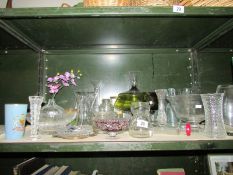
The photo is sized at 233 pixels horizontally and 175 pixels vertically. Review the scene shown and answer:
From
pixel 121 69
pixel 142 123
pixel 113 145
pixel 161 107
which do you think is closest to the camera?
pixel 113 145

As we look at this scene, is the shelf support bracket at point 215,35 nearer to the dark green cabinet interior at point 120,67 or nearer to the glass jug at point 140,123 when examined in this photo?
the dark green cabinet interior at point 120,67

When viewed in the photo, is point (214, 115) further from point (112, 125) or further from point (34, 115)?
point (34, 115)

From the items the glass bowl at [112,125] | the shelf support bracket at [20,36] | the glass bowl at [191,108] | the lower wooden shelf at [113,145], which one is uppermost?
the shelf support bracket at [20,36]

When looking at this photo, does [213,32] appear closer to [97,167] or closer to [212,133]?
[212,133]

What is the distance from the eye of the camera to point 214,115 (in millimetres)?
826

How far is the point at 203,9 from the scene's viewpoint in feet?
2.83

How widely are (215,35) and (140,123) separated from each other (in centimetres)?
62

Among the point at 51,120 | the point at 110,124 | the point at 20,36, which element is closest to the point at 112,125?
the point at 110,124

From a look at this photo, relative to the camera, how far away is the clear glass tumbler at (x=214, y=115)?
807mm

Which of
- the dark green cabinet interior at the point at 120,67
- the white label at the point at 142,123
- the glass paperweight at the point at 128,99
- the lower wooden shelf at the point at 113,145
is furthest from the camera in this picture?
the dark green cabinet interior at the point at 120,67

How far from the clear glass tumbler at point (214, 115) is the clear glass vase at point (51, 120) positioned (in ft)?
1.87

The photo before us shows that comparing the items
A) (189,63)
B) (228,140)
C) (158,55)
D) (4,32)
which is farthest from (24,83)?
(228,140)

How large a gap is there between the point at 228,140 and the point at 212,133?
2.1 inches

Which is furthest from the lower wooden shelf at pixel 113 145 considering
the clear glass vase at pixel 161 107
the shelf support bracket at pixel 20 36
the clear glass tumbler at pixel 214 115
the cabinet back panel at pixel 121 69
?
the cabinet back panel at pixel 121 69
